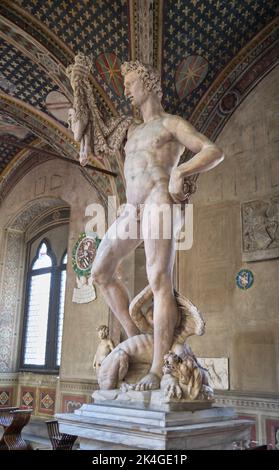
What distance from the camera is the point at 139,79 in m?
3.42

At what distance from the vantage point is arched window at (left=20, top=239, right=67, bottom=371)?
10.7 m

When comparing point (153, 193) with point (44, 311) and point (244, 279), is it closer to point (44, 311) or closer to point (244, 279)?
point (244, 279)

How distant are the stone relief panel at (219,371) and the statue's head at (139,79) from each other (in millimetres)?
4314

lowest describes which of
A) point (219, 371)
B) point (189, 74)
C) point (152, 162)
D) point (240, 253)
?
point (219, 371)

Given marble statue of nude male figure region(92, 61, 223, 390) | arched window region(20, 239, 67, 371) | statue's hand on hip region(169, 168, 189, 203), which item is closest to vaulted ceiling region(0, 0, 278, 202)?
marble statue of nude male figure region(92, 61, 223, 390)

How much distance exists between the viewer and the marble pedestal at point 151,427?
2420 mm

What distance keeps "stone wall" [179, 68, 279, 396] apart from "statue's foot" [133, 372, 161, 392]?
3.67 meters

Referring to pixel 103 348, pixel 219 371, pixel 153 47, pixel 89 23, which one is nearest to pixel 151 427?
pixel 219 371

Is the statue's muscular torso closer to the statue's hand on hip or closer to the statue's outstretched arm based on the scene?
the statue's hand on hip

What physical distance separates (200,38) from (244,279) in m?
3.58

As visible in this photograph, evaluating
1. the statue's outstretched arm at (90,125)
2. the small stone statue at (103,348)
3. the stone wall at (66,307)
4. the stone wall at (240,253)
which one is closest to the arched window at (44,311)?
the stone wall at (66,307)

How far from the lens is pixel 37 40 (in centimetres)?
699

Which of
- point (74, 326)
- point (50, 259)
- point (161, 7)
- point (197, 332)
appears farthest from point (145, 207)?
point (50, 259)
